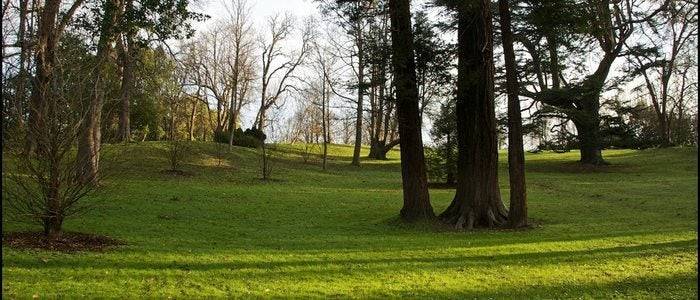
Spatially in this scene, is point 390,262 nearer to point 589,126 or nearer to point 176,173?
point 176,173

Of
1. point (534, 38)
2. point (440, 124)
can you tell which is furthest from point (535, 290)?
point (440, 124)

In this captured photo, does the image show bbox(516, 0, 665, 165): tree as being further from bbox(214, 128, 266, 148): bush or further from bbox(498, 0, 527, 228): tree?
bbox(214, 128, 266, 148): bush

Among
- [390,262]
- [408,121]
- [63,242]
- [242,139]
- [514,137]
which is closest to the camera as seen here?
[63,242]

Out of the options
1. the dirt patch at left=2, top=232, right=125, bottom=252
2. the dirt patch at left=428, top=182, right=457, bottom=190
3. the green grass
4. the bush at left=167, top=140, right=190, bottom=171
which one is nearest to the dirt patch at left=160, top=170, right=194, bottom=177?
the bush at left=167, top=140, right=190, bottom=171

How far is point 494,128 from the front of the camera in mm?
13906

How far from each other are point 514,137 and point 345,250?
5427mm

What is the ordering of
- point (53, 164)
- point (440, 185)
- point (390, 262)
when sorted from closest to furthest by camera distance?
point (53, 164) < point (390, 262) < point (440, 185)

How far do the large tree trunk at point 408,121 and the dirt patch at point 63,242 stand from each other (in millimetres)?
7095

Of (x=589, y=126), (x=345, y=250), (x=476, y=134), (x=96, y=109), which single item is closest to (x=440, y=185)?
(x=589, y=126)

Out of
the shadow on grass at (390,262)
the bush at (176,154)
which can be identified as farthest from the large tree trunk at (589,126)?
the shadow on grass at (390,262)

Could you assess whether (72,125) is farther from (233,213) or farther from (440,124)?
(440,124)

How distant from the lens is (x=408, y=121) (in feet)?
45.4

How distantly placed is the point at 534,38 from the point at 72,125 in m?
10.7

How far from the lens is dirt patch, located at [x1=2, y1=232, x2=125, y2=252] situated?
7.96m
